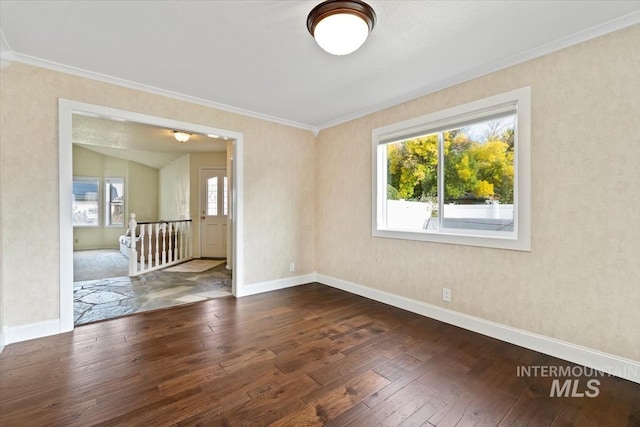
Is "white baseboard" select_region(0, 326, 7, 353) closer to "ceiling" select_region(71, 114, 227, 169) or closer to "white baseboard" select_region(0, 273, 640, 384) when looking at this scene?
"white baseboard" select_region(0, 273, 640, 384)

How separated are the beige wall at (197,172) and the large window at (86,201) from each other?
13.3 feet

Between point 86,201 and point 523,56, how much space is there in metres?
10.7

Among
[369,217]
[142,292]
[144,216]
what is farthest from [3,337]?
[144,216]

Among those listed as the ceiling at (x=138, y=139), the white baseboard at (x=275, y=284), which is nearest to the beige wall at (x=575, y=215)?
the white baseboard at (x=275, y=284)

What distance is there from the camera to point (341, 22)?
1.78 metres

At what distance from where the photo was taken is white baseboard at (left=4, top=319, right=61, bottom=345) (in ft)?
7.84

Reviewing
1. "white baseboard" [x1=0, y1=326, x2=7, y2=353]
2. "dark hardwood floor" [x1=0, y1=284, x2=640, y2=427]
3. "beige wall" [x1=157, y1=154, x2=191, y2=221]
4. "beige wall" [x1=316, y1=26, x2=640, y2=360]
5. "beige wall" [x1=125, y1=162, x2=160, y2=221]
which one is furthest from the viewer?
"beige wall" [x1=125, y1=162, x2=160, y2=221]

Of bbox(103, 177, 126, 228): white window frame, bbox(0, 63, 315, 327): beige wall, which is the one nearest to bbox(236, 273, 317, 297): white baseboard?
bbox(0, 63, 315, 327): beige wall

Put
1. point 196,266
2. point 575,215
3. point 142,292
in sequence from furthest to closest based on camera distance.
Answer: point 196,266 → point 142,292 → point 575,215

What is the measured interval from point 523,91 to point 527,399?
91.7 inches

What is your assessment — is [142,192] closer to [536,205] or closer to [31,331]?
[31,331]

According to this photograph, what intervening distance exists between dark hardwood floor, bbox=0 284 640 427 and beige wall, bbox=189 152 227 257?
408cm

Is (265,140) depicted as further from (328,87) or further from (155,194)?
(155,194)

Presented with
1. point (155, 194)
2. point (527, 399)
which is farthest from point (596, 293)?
point (155, 194)
